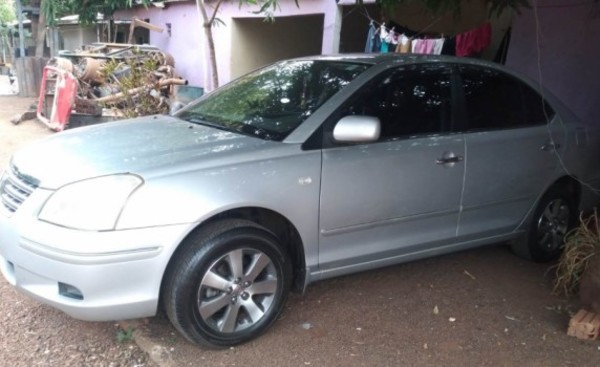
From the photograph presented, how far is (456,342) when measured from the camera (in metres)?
3.34

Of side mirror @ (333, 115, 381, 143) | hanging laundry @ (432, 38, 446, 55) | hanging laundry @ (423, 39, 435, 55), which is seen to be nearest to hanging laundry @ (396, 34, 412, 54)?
hanging laundry @ (423, 39, 435, 55)

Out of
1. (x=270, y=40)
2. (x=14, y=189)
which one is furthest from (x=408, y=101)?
(x=270, y=40)

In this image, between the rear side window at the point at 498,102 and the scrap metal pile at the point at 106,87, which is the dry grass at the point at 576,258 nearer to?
the rear side window at the point at 498,102

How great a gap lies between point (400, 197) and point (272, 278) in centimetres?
101

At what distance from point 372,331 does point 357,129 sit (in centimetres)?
127

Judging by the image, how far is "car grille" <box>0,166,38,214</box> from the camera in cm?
289

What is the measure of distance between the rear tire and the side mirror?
1.98 metres

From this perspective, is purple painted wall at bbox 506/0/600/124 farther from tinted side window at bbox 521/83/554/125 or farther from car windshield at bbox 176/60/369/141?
car windshield at bbox 176/60/369/141

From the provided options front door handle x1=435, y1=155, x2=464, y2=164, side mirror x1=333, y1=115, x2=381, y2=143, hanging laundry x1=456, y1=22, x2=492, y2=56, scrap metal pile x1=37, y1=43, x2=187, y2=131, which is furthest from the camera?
scrap metal pile x1=37, y1=43, x2=187, y2=131

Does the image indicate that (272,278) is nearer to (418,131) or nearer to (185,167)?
(185,167)

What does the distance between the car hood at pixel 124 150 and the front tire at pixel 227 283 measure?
0.43 m

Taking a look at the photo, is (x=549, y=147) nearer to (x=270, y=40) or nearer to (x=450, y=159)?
(x=450, y=159)

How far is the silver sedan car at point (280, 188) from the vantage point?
272cm

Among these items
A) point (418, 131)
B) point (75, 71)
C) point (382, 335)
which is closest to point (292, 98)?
point (418, 131)
